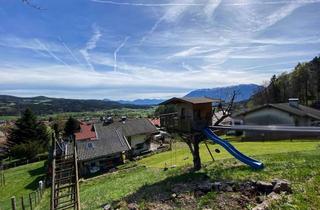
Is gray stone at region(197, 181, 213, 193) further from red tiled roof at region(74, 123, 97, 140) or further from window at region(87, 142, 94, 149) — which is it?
red tiled roof at region(74, 123, 97, 140)

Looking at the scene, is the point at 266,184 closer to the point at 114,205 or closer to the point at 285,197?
the point at 285,197

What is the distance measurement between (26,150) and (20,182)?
17.4 m

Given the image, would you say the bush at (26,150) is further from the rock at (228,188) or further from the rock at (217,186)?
the rock at (228,188)

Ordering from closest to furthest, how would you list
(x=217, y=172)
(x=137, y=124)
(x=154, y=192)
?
(x=154, y=192) < (x=217, y=172) < (x=137, y=124)

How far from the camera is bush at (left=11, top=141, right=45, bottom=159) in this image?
51.8m

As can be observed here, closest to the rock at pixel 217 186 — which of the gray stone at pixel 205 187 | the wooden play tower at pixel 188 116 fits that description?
the gray stone at pixel 205 187

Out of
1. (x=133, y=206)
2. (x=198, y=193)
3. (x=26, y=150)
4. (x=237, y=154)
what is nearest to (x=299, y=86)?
(x=237, y=154)

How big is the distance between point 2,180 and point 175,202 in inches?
1317

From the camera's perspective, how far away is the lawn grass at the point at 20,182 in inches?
1182

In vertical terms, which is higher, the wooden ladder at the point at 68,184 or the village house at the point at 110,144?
the wooden ladder at the point at 68,184

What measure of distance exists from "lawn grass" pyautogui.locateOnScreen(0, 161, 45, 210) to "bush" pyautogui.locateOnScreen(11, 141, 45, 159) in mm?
7019

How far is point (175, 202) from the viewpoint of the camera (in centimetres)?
1222

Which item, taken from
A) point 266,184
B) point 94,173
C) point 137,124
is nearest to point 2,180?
point 94,173

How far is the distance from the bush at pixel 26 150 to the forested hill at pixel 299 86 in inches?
2006
